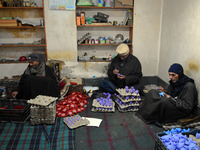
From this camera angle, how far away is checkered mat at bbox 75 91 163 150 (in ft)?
8.73

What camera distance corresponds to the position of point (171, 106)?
120 inches

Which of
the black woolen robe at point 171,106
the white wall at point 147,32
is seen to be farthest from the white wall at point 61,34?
the black woolen robe at point 171,106

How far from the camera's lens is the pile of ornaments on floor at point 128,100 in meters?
3.53

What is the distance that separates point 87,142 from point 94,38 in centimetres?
309

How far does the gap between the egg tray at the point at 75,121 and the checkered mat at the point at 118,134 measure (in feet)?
0.23

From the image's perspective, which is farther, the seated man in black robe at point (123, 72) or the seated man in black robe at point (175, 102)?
the seated man in black robe at point (123, 72)

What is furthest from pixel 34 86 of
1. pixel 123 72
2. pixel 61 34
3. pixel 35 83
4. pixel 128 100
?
pixel 123 72

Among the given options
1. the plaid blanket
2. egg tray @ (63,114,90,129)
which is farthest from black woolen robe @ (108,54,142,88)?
the plaid blanket

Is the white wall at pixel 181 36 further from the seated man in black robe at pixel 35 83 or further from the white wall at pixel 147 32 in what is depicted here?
the seated man in black robe at pixel 35 83

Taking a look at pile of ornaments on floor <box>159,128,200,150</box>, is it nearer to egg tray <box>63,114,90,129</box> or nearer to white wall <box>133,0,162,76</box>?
egg tray <box>63,114,90,129</box>

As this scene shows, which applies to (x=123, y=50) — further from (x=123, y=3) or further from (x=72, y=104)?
(x=72, y=104)

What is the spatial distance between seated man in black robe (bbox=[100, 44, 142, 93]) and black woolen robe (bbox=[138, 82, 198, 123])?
3.42 feet

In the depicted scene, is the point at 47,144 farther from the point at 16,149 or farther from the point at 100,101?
the point at 100,101

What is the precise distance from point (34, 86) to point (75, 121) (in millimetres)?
1171
